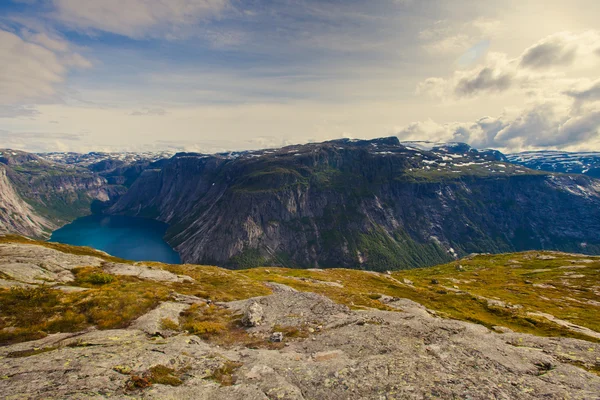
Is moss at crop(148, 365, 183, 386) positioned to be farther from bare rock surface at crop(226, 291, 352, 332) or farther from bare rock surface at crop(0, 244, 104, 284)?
Result: bare rock surface at crop(0, 244, 104, 284)

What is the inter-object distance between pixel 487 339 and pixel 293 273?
2421 inches

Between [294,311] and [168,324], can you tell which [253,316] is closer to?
[294,311]

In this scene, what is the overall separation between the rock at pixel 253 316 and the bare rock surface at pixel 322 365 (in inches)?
178

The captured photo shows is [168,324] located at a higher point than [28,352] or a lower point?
lower

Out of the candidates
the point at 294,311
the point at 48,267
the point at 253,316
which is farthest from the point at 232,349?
the point at 48,267

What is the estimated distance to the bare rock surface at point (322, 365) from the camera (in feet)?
48.5

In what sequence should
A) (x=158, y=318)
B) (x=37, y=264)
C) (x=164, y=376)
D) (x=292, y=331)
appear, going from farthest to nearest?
1. (x=37, y=264)
2. (x=158, y=318)
3. (x=292, y=331)
4. (x=164, y=376)

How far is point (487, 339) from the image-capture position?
76.5 ft

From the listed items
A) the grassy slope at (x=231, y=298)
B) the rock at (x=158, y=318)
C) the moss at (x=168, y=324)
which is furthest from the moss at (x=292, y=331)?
the grassy slope at (x=231, y=298)

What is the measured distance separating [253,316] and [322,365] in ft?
33.6

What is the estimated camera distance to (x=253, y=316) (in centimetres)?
2686

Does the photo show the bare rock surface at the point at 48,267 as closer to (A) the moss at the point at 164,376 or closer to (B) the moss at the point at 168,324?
(B) the moss at the point at 168,324

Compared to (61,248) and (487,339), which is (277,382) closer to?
(487,339)

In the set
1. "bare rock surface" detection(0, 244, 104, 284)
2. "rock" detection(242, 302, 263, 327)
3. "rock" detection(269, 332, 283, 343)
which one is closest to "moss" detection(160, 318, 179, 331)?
"rock" detection(242, 302, 263, 327)
